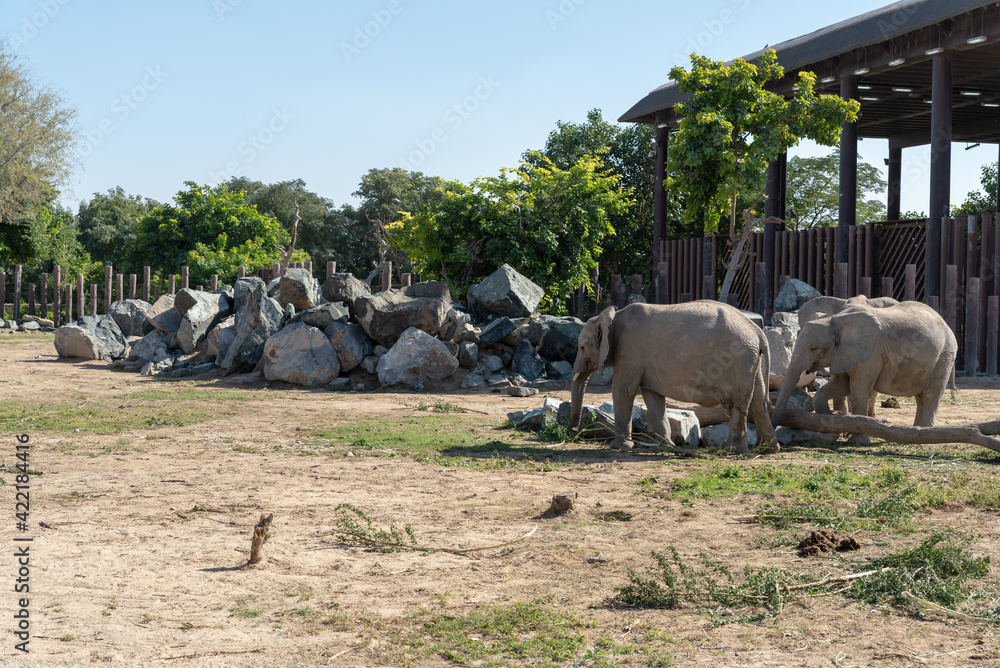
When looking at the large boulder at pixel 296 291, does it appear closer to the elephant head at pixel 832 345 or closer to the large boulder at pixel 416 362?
the large boulder at pixel 416 362

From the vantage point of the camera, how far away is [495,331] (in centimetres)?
1694

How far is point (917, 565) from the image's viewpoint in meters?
5.02

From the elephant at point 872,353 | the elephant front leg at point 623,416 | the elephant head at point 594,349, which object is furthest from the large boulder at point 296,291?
the elephant at point 872,353

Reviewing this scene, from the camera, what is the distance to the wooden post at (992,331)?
16719mm

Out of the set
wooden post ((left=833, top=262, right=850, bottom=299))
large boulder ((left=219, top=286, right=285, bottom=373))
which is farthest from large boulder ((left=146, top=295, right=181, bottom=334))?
wooden post ((left=833, top=262, right=850, bottom=299))

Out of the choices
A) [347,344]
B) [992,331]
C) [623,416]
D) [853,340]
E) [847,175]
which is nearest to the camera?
[623,416]

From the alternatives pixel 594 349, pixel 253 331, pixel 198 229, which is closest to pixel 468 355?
pixel 253 331

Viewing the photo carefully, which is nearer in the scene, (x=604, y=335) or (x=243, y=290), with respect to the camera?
(x=604, y=335)

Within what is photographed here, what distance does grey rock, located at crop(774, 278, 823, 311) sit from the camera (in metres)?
18.1

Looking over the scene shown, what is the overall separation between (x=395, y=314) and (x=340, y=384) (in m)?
1.55

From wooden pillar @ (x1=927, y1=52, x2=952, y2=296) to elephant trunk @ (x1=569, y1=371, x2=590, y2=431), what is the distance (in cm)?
1105

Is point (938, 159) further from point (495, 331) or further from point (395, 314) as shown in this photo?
point (395, 314)

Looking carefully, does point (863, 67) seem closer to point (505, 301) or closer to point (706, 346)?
point (505, 301)

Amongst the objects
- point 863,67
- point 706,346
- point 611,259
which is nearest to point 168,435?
point 706,346
